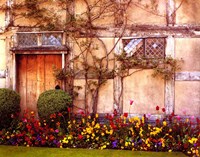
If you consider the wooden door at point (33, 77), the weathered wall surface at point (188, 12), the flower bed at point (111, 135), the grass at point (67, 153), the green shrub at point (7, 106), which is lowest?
the grass at point (67, 153)

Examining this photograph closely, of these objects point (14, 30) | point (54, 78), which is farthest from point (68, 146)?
point (14, 30)

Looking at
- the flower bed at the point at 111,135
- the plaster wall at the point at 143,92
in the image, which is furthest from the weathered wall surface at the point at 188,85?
the flower bed at the point at 111,135

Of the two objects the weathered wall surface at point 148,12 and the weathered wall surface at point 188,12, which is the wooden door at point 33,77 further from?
the weathered wall surface at point 188,12

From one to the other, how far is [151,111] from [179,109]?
68cm

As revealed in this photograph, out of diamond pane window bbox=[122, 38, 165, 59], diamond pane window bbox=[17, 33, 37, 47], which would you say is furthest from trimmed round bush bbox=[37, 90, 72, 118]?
Result: diamond pane window bbox=[122, 38, 165, 59]

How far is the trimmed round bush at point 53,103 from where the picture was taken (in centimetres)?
866

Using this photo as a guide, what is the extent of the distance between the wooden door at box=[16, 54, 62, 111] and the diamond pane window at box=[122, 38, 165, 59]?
74.2 inches

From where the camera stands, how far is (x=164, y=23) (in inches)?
365

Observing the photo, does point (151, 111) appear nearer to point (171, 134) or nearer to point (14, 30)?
point (171, 134)

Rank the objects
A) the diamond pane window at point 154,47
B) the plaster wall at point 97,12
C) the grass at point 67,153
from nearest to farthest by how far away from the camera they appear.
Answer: the grass at point 67,153 → the diamond pane window at point 154,47 → the plaster wall at point 97,12

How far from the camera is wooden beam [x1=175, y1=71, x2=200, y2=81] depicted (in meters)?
9.06

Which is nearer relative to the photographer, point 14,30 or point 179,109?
point 179,109

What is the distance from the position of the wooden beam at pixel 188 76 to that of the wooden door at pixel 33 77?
10.2ft

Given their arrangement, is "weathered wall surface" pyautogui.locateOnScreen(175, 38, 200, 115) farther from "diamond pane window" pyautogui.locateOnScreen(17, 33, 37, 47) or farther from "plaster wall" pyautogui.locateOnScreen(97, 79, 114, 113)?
"diamond pane window" pyautogui.locateOnScreen(17, 33, 37, 47)
